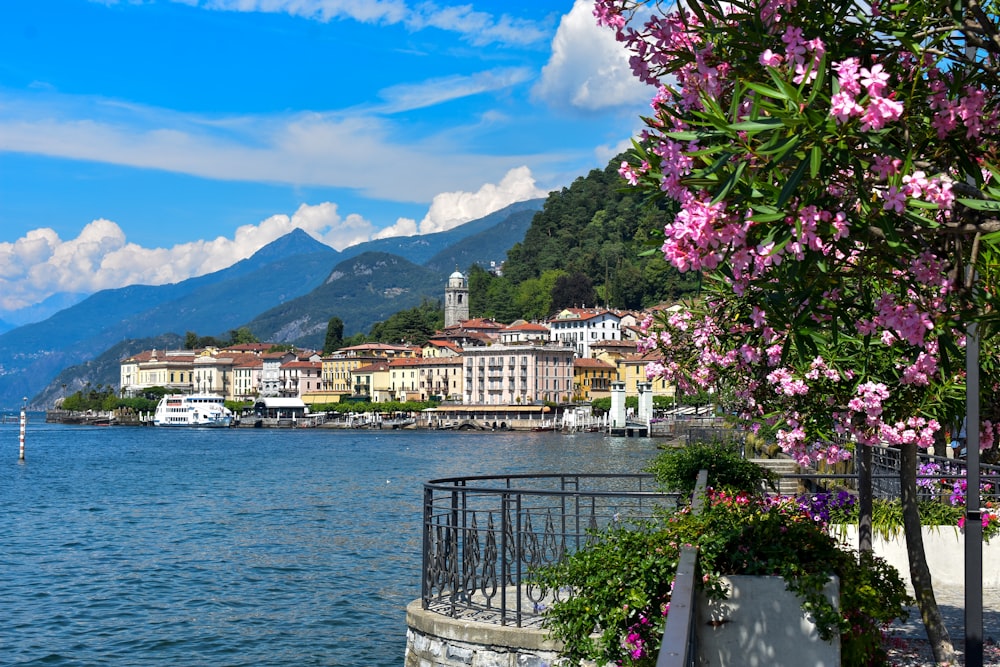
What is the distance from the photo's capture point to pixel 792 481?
984 inches

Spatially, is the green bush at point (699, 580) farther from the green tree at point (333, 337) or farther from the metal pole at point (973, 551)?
the green tree at point (333, 337)

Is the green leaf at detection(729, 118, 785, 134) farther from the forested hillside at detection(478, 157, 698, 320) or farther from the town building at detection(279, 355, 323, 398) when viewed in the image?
the town building at detection(279, 355, 323, 398)

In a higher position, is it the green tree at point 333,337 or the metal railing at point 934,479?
the green tree at point 333,337

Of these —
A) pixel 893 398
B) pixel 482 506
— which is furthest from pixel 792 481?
pixel 893 398

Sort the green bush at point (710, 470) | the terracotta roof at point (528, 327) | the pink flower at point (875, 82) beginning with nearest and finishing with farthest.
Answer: the pink flower at point (875, 82) < the green bush at point (710, 470) < the terracotta roof at point (528, 327)

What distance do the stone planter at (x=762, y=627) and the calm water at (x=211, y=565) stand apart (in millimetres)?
10633

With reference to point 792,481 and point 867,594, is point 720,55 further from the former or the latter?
point 792,481

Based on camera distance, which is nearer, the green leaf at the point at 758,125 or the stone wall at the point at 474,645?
the green leaf at the point at 758,125

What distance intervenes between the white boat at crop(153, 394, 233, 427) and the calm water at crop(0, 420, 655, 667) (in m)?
93.6

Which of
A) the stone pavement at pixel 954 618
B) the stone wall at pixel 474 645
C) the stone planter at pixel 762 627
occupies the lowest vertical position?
the stone pavement at pixel 954 618

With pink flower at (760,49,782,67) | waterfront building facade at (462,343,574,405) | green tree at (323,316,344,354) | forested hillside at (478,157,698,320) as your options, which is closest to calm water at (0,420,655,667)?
pink flower at (760,49,782,67)

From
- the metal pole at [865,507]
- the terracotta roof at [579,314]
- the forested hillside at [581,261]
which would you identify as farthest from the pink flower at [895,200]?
the terracotta roof at [579,314]

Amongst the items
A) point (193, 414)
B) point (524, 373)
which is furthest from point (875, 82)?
point (193, 414)

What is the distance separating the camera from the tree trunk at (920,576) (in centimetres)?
732
